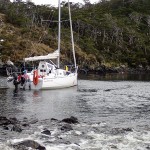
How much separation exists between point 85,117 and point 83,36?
11323cm

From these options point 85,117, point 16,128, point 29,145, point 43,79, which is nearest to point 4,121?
point 16,128

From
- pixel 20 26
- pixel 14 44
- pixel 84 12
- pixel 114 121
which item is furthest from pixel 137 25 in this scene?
pixel 114 121

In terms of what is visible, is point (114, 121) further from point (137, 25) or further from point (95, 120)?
point (137, 25)

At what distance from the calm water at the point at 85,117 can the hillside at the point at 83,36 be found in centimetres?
5763

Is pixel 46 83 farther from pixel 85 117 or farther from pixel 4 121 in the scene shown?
pixel 4 121

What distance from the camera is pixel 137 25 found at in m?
166

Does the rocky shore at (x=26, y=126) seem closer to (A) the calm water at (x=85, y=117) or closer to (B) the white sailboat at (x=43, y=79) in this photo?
(A) the calm water at (x=85, y=117)

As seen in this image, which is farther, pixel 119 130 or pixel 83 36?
pixel 83 36

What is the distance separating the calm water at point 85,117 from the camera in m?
19.7

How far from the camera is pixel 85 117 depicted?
2788cm

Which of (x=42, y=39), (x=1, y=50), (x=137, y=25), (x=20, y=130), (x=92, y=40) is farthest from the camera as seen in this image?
(x=137, y=25)

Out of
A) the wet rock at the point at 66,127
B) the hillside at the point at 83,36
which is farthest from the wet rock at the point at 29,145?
the hillside at the point at 83,36

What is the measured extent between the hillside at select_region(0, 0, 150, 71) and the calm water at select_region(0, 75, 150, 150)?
2269 inches

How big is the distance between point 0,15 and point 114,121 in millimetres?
111207
